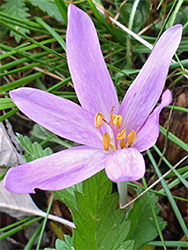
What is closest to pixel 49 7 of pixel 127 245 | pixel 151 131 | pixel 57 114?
pixel 57 114

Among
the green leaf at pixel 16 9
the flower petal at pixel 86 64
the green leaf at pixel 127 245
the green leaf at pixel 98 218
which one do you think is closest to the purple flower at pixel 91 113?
the flower petal at pixel 86 64

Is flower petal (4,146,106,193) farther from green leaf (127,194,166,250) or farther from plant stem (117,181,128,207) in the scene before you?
green leaf (127,194,166,250)

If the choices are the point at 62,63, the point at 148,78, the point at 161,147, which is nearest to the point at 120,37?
the point at 62,63

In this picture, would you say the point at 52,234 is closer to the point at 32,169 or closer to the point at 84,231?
the point at 84,231

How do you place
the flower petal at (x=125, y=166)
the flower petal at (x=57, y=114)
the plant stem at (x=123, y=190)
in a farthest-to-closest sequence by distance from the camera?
the plant stem at (x=123, y=190), the flower petal at (x=57, y=114), the flower petal at (x=125, y=166)

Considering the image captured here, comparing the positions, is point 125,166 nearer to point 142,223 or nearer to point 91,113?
point 91,113

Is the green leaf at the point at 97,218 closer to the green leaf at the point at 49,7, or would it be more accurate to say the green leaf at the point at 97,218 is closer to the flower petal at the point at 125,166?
the flower petal at the point at 125,166
